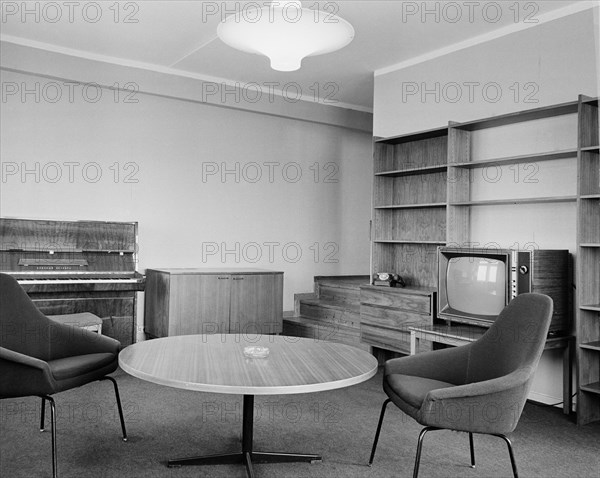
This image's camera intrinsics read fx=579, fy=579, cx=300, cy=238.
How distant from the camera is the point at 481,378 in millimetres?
2832

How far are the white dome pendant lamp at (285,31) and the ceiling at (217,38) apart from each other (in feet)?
1.87

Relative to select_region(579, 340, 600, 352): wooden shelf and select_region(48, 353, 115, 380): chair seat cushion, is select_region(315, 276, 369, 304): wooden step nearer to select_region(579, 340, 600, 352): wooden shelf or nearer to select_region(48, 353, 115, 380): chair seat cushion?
select_region(579, 340, 600, 352): wooden shelf

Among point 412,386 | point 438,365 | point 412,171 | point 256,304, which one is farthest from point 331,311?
point 412,386

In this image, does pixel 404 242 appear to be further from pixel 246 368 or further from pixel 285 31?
pixel 246 368

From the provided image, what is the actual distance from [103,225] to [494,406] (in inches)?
157

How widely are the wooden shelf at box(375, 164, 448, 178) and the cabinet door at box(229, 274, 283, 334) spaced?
155 cm

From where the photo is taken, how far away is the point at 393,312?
479cm

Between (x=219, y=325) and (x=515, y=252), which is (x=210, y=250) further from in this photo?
(x=515, y=252)

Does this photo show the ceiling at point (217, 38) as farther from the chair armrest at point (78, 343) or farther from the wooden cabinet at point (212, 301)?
the chair armrest at point (78, 343)

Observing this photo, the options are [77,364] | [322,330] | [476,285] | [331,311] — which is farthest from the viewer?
[331,311]

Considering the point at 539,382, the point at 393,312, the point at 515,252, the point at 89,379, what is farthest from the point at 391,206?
the point at 89,379

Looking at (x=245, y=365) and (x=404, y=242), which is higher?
(x=404, y=242)

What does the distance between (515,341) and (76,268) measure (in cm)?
374

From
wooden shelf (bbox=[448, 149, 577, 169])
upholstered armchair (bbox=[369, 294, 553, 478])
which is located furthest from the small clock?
upholstered armchair (bbox=[369, 294, 553, 478])
